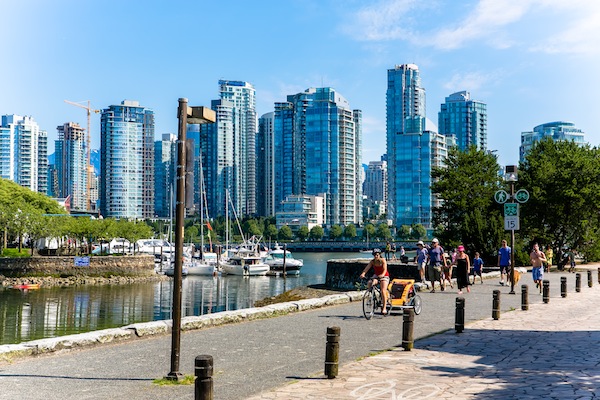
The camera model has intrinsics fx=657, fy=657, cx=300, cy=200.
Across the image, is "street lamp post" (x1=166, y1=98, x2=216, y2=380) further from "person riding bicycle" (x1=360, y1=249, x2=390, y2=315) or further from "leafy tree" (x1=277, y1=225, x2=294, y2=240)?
"leafy tree" (x1=277, y1=225, x2=294, y2=240)

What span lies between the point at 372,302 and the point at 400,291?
111 centimetres

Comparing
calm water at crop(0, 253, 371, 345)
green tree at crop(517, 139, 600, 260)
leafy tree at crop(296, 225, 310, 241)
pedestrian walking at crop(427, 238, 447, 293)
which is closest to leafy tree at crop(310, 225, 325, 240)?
leafy tree at crop(296, 225, 310, 241)

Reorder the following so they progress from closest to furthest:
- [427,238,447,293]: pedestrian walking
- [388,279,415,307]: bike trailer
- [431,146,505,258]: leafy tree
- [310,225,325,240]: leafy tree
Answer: [388,279,415,307]: bike trailer, [427,238,447,293]: pedestrian walking, [431,146,505,258]: leafy tree, [310,225,325,240]: leafy tree

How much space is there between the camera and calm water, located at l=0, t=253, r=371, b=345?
123ft

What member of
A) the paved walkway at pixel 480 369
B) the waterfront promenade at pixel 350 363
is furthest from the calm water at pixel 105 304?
the paved walkway at pixel 480 369

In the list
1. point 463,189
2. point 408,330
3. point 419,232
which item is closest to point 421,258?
point 408,330

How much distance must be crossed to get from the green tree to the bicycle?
29.8 m

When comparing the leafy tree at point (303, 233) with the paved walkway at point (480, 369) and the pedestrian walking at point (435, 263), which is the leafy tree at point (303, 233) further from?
the paved walkway at point (480, 369)

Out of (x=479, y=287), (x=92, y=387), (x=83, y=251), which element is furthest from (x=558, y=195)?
(x=83, y=251)

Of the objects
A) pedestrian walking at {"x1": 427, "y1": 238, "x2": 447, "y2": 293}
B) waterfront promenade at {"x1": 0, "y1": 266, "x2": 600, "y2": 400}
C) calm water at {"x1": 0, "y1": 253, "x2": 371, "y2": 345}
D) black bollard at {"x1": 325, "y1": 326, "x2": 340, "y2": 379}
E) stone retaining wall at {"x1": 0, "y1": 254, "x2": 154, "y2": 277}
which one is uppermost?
pedestrian walking at {"x1": 427, "y1": 238, "x2": 447, "y2": 293}

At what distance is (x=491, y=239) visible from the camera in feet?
152

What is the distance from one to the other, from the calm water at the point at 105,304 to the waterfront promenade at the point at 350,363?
21.1 m

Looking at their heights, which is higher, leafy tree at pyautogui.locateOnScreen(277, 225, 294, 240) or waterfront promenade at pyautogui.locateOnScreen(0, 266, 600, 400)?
leafy tree at pyautogui.locateOnScreen(277, 225, 294, 240)

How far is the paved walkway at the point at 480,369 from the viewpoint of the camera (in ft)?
30.3
